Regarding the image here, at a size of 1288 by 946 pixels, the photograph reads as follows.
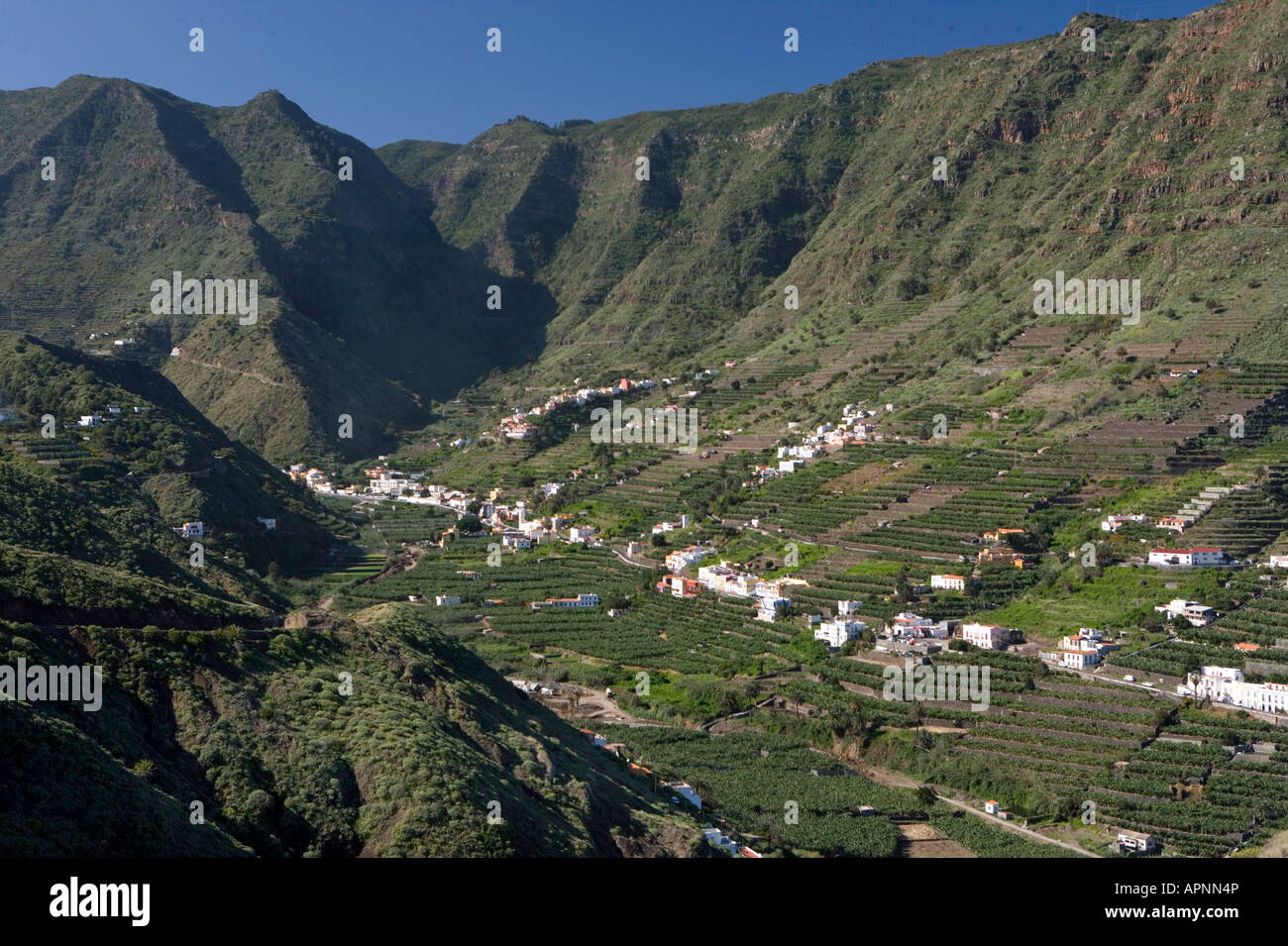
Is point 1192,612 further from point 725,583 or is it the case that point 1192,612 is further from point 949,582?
point 725,583

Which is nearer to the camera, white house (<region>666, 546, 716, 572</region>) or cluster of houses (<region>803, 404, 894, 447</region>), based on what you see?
white house (<region>666, 546, 716, 572</region>)

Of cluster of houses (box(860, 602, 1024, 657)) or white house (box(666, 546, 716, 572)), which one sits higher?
white house (box(666, 546, 716, 572))

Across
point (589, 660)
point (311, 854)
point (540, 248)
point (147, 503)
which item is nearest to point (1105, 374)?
point (589, 660)

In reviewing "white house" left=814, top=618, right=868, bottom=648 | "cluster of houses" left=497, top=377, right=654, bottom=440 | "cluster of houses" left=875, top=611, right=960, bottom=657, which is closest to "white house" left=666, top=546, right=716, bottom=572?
"white house" left=814, top=618, right=868, bottom=648

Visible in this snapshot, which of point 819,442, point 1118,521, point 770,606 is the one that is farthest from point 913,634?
point 819,442

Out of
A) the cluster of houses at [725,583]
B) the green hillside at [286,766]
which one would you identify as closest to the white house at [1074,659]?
the cluster of houses at [725,583]

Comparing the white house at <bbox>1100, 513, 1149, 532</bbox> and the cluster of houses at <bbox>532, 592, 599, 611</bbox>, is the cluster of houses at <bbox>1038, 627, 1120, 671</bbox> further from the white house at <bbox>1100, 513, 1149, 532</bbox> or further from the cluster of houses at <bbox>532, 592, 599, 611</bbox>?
the cluster of houses at <bbox>532, 592, 599, 611</bbox>
